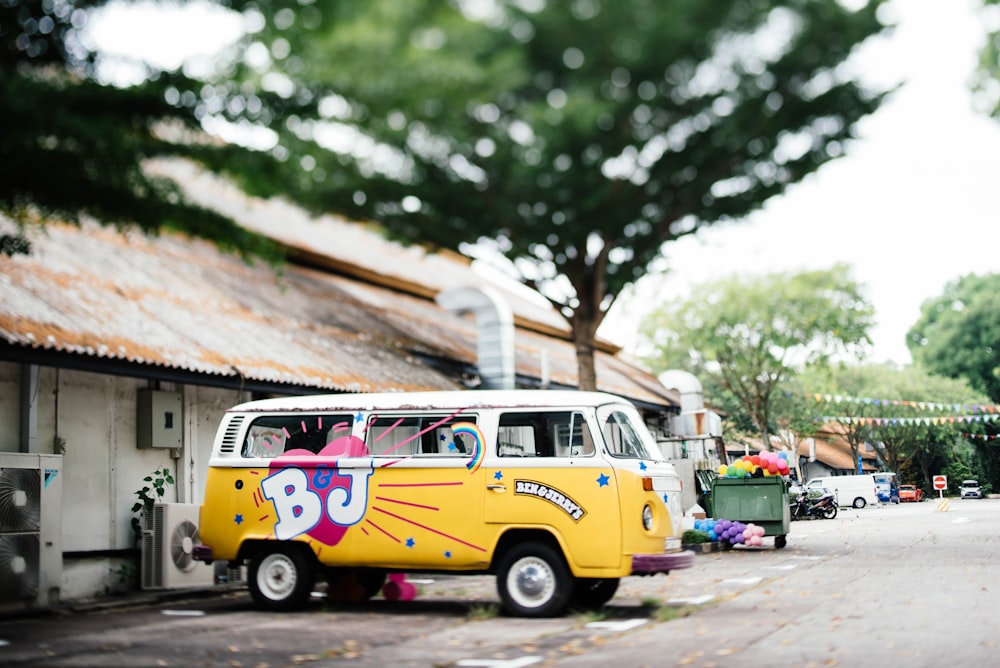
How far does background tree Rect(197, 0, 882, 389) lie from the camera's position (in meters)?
7.65

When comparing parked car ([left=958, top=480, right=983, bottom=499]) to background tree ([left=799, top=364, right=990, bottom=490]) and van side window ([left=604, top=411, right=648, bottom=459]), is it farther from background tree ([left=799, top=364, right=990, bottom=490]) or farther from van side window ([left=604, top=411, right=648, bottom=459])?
van side window ([left=604, top=411, right=648, bottom=459])

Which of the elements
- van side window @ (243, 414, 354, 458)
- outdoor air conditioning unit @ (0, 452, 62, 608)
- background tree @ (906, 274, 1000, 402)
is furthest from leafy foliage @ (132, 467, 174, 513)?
background tree @ (906, 274, 1000, 402)

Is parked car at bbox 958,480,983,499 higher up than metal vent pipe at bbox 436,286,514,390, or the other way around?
metal vent pipe at bbox 436,286,514,390

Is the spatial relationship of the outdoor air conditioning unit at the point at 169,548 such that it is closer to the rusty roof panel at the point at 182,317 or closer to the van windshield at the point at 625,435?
the rusty roof panel at the point at 182,317

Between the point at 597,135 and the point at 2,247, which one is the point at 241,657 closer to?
the point at 2,247

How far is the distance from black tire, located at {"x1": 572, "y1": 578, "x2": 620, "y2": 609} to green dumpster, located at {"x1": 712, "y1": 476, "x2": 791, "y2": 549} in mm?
9830

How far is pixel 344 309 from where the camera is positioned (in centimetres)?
2361

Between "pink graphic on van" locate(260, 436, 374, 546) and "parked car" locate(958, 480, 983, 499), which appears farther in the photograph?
"parked car" locate(958, 480, 983, 499)

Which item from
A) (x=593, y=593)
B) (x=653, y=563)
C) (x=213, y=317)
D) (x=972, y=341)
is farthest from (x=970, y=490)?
(x=653, y=563)

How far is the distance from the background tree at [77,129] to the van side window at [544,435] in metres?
3.96

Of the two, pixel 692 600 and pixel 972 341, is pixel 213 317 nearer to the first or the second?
pixel 692 600

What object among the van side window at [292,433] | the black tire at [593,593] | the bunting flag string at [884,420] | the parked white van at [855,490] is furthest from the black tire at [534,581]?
the bunting flag string at [884,420]

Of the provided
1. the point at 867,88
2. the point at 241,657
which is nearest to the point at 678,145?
the point at 867,88

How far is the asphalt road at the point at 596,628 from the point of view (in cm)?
866
